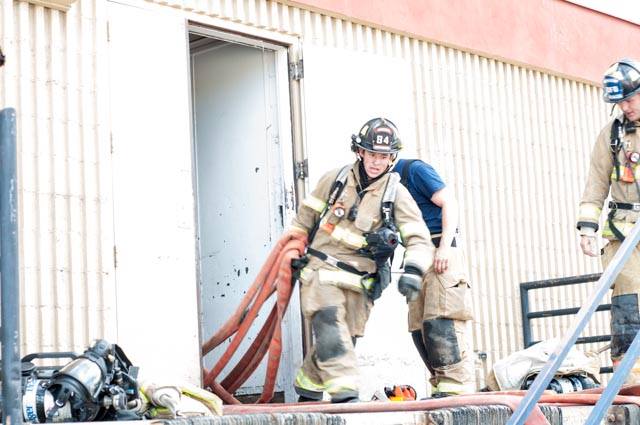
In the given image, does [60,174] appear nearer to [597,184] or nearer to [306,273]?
[306,273]

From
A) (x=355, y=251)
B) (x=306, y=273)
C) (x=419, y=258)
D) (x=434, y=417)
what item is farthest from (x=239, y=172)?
(x=434, y=417)

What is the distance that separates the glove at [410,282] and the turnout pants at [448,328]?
0.76m

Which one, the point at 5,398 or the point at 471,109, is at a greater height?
the point at 471,109

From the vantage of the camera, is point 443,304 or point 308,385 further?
point 443,304

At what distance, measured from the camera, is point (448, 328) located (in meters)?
8.03

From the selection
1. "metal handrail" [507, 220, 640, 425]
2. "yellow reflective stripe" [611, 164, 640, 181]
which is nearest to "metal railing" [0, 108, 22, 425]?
"metal handrail" [507, 220, 640, 425]

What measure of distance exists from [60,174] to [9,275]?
446cm

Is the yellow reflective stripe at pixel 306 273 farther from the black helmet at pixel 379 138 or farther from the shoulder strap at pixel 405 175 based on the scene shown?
the shoulder strap at pixel 405 175

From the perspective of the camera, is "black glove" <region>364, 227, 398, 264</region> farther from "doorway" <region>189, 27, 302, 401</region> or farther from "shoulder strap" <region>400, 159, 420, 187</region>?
"doorway" <region>189, 27, 302, 401</region>

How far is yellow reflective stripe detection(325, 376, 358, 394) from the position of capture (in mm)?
7164

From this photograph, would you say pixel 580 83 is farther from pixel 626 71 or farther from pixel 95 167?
pixel 95 167

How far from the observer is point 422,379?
33.9 ft

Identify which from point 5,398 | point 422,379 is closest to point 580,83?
point 422,379

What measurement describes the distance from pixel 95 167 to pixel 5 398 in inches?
184
